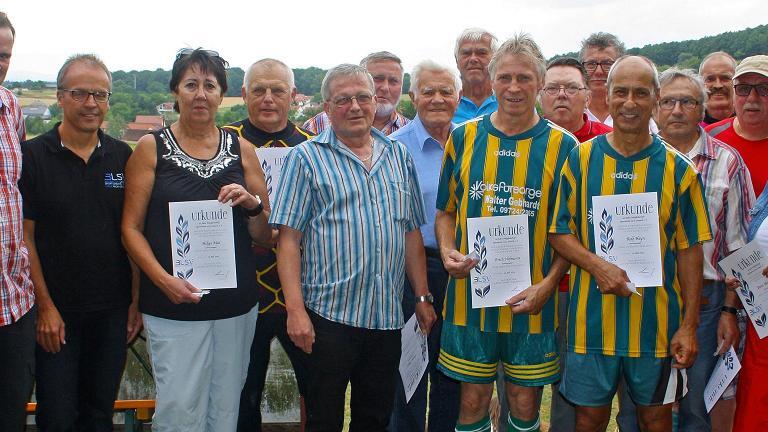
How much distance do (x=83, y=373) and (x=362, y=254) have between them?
1630 mm

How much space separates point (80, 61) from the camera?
12.7 feet

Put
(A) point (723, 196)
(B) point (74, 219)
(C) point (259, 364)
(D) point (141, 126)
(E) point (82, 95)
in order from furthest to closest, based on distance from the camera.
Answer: (C) point (259, 364) < (D) point (141, 126) < (A) point (723, 196) < (E) point (82, 95) < (B) point (74, 219)

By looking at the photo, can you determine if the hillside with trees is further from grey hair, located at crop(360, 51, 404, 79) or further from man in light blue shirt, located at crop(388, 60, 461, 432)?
man in light blue shirt, located at crop(388, 60, 461, 432)

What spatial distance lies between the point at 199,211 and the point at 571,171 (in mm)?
1907

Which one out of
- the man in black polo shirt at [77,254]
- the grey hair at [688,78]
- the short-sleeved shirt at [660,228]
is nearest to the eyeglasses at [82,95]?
the man in black polo shirt at [77,254]

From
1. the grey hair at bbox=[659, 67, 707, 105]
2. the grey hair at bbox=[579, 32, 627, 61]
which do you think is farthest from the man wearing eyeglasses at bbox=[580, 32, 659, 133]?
the grey hair at bbox=[659, 67, 707, 105]

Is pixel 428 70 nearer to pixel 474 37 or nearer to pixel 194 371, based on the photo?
pixel 474 37

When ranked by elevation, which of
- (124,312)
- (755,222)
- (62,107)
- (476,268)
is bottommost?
(124,312)

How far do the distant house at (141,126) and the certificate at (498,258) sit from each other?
187cm

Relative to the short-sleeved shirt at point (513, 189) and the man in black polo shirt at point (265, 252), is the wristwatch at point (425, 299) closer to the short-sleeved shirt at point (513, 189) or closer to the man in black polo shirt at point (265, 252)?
the short-sleeved shirt at point (513, 189)

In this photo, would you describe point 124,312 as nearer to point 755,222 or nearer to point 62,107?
point 62,107

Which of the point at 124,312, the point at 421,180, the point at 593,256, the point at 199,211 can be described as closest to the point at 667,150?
the point at 593,256

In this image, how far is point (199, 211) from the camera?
3697 mm

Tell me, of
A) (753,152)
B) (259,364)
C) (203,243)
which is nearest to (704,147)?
(753,152)
